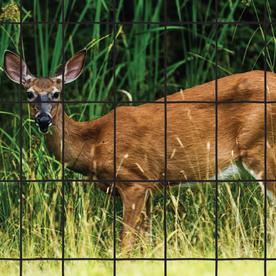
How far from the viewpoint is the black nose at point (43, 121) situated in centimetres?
745

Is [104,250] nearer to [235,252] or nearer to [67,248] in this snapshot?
[67,248]

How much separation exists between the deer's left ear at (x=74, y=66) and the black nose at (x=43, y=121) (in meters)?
0.62

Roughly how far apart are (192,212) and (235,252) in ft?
4.21

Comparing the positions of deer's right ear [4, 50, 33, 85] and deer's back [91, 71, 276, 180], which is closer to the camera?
deer's right ear [4, 50, 33, 85]

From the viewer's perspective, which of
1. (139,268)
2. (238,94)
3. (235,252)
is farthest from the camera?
(238,94)

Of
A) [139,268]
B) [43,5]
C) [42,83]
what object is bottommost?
[139,268]

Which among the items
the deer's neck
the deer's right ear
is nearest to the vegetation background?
the deer's neck

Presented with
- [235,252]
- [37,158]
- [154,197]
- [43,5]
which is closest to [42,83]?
[37,158]

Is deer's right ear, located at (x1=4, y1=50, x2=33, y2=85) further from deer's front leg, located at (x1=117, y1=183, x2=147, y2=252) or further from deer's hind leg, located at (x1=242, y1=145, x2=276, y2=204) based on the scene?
deer's hind leg, located at (x1=242, y1=145, x2=276, y2=204)

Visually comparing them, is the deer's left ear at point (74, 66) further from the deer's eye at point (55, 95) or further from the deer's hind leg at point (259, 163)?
the deer's hind leg at point (259, 163)

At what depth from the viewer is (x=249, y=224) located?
7734mm

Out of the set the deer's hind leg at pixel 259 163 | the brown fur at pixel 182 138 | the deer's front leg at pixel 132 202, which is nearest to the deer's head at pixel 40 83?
the brown fur at pixel 182 138

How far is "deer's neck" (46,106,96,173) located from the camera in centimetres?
820

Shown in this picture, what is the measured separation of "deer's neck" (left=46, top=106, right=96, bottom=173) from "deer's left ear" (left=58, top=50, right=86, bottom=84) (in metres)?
0.29
